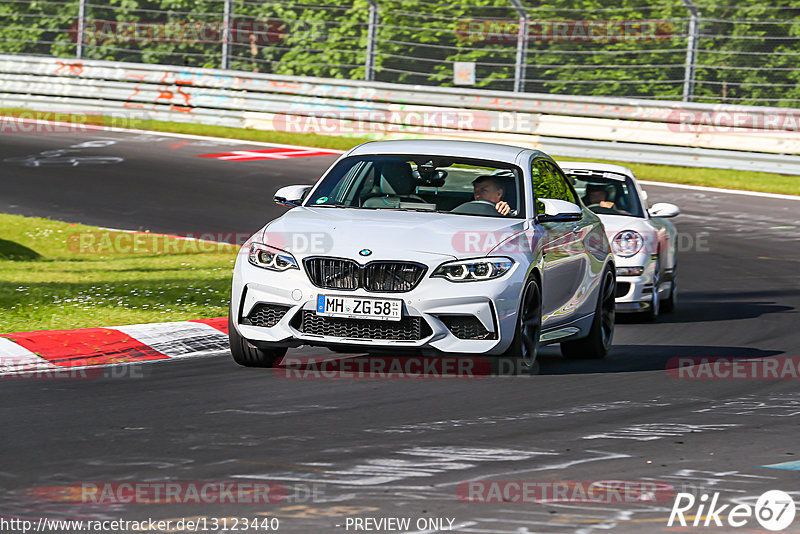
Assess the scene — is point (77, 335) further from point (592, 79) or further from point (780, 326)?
point (592, 79)

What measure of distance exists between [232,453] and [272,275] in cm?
238

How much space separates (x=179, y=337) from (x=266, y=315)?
5.66 feet

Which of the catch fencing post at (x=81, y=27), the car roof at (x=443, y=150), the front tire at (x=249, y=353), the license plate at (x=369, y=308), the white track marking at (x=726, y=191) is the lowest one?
the white track marking at (x=726, y=191)

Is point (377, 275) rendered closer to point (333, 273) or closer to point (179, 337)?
point (333, 273)

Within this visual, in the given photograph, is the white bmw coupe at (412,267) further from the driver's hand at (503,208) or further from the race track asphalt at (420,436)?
the race track asphalt at (420,436)

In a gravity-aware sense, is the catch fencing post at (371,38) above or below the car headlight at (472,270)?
above

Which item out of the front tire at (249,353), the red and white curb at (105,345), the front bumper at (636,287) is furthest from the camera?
the front bumper at (636,287)

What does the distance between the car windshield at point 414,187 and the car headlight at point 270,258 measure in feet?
2.90

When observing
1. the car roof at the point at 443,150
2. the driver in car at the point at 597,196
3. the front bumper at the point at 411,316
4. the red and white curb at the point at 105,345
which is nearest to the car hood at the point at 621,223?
the driver in car at the point at 597,196

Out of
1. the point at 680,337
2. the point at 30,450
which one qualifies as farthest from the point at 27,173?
the point at 30,450

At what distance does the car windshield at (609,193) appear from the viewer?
13617 mm

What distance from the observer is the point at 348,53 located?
27.0 metres

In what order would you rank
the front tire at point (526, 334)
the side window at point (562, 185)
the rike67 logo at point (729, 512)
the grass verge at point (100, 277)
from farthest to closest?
1. the grass verge at point (100, 277)
2. the side window at point (562, 185)
3. the front tire at point (526, 334)
4. the rike67 logo at point (729, 512)

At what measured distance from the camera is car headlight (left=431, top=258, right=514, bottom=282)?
343 inches
